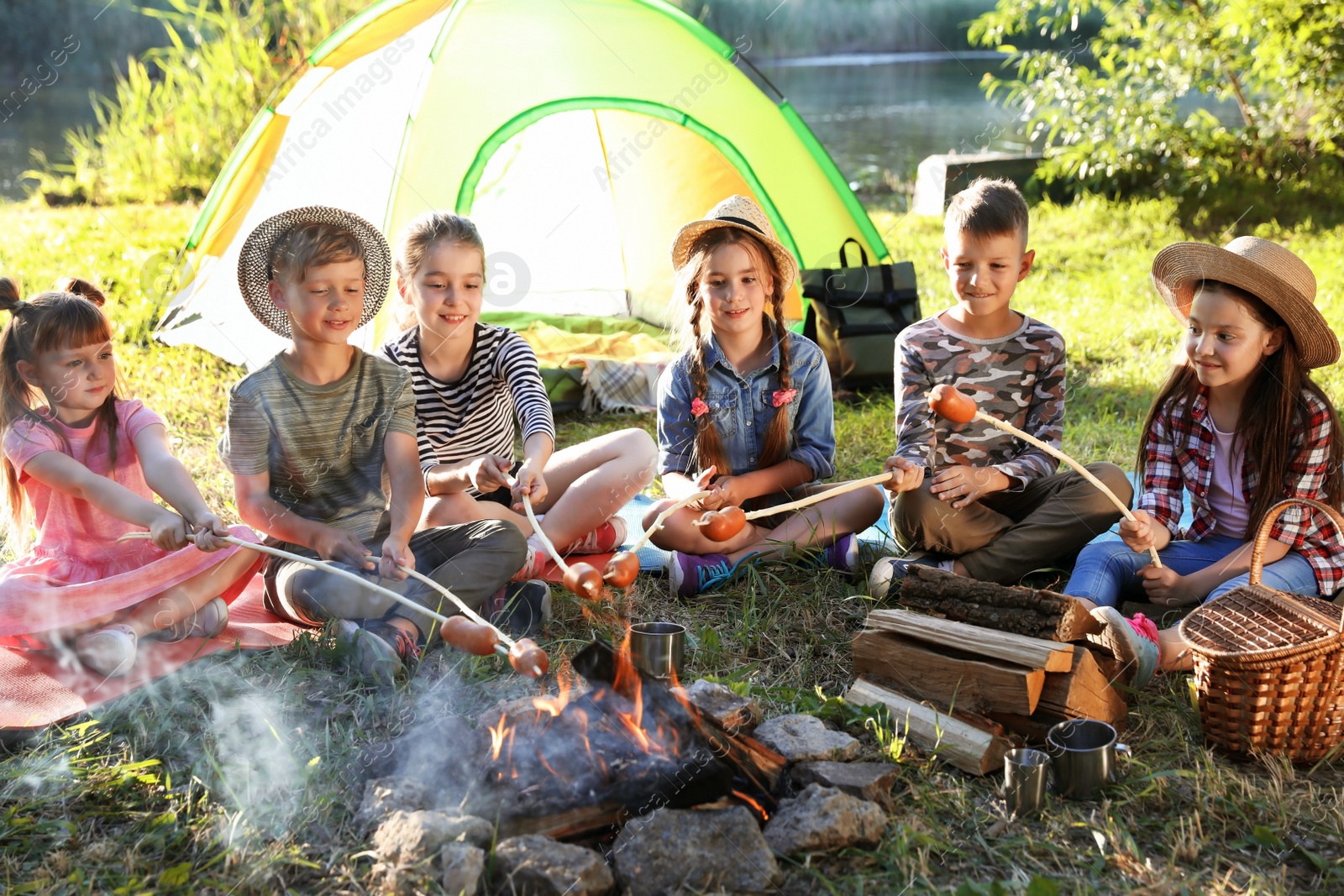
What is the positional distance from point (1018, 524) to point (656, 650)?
125cm

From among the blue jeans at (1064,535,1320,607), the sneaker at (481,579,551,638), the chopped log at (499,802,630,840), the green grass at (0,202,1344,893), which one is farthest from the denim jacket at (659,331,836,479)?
the chopped log at (499,802,630,840)

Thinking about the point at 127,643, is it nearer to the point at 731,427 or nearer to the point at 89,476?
the point at 89,476

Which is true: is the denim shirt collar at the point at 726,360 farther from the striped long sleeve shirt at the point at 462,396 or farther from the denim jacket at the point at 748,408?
the striped long sleeve shirt at the point at 462,396

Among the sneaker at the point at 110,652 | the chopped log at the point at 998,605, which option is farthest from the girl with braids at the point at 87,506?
the chopped log at the point at 998,605

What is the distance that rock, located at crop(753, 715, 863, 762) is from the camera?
7.09ft

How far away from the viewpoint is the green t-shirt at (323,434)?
9.09 ft

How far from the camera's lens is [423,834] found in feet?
6.17

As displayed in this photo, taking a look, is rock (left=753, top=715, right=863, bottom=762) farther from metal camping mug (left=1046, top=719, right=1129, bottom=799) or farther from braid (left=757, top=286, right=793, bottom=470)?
braid (left=757, top=286, right=793, bottom=470)

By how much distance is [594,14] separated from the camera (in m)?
4.92

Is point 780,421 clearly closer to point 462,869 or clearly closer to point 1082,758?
point 1082,758

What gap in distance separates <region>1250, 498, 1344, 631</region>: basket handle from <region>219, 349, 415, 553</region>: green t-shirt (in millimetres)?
2097

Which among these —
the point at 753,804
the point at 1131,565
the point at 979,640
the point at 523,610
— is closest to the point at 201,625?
the point at 523,610

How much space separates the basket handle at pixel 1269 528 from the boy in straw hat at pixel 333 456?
1739 millimetres

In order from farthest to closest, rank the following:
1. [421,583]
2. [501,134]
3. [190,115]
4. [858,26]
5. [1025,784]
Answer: [858,26] < [190,115] < [501,134] < [421,583] < [1025,784]
